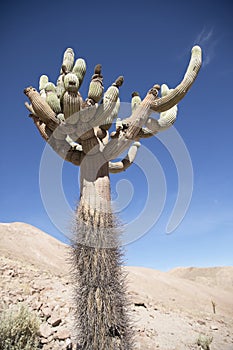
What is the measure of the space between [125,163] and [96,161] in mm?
1041

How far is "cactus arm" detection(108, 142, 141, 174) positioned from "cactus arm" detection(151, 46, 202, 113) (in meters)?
1.01

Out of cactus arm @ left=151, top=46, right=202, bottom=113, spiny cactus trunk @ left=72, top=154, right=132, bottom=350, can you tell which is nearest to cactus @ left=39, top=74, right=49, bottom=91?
cactus arm @ left=151, top=46, right=202, bottom=113

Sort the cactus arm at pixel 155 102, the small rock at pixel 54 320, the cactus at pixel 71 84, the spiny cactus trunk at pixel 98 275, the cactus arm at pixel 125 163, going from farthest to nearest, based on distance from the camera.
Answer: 1. the small rock at pixel 54 320
2. the cactus arm at pixel 125 163
3. the cactus arm at pixel 155 102
4. the cactus at pixel 71 84
5. the spiny cactus trunk at pixel 98 275

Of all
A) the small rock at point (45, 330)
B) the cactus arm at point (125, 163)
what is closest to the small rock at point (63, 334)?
the small rock at point (45, 330)

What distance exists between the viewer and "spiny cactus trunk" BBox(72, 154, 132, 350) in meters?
3.23

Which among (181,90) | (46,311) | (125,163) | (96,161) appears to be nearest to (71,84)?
(96,161)

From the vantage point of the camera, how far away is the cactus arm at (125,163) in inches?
187

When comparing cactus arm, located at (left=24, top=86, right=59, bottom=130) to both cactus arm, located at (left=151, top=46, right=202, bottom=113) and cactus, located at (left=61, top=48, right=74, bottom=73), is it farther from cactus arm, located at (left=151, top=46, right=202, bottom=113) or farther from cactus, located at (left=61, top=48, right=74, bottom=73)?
cactus arm, located at (left=151, top=46, right=202, bottom=113)

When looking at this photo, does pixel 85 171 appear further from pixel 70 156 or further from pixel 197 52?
pixel 197 52

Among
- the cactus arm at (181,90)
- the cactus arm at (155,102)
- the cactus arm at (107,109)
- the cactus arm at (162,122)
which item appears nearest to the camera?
the cactus arm at (107,109)

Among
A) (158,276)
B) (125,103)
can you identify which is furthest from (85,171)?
(158,276)

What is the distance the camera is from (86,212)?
11.8ft

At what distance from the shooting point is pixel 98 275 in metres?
3.32

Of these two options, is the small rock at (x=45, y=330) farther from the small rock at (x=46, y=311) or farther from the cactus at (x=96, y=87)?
the cactus at (x=96, y=87)
